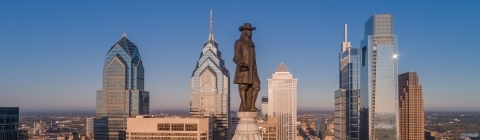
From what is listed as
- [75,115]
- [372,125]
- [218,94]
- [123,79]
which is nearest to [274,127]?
[372,125]

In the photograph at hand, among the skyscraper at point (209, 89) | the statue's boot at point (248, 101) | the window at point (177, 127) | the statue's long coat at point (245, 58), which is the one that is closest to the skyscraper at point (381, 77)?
the window at point (177, 127)

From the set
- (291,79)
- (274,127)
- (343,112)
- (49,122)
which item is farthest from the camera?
(291,79)

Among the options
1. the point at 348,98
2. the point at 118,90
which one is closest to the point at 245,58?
the point at 348,98

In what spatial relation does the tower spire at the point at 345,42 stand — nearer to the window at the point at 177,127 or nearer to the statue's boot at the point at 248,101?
the window at the point at 177,127

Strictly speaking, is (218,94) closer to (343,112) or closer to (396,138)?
(343,112)

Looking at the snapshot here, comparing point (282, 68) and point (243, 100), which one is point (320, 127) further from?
point (243, 100)

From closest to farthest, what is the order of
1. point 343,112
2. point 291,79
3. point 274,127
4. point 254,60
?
point 254,60 → point 274,127 → point 343,112 → point 291,79

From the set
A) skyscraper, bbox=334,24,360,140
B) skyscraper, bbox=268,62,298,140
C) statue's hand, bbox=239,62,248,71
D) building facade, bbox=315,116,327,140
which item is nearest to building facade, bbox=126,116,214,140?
skyscraper, bbox=334,24,360,140
